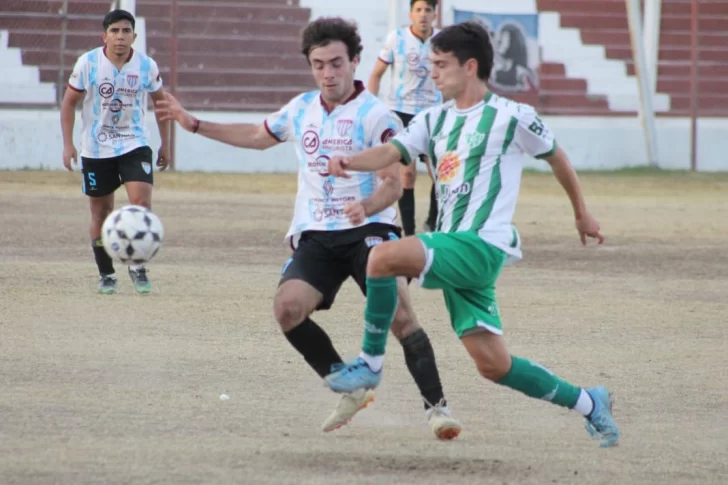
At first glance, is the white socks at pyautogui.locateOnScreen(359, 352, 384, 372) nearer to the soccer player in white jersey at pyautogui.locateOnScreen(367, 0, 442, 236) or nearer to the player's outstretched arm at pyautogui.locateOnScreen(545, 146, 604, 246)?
the player's outstretched arm at pyautogui.locateOnScreen(545, 146, 604, 246)

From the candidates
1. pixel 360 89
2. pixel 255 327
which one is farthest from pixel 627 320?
pixel 360 89

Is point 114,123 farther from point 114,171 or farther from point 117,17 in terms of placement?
point 117,17

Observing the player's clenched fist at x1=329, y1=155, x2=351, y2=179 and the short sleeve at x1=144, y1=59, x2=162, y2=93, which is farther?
the short sleeve at x1=144, y1=59, x2=162, y2=93

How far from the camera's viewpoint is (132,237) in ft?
25.0

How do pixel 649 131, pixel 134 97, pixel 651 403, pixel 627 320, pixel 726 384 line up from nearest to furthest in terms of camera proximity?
pixel 651 403 → pixel 726 384 → pixel 627 320 → pixel 134 97 → pixel 649 131

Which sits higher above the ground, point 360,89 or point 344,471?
point 360,89

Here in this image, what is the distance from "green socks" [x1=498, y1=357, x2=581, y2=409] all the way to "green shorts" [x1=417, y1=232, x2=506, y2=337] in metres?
0.19

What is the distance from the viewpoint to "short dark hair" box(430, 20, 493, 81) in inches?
226

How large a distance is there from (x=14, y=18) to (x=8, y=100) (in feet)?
5.08

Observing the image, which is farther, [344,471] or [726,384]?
[726,384]

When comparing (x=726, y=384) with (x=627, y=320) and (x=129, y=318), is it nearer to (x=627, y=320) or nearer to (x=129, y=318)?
(x=627, y=320)

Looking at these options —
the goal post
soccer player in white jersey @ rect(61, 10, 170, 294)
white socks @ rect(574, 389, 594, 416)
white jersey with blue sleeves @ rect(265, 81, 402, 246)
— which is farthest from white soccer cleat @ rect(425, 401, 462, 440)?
the goal post

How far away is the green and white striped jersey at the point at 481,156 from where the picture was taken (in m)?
5.63

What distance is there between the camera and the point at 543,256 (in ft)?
43.0
